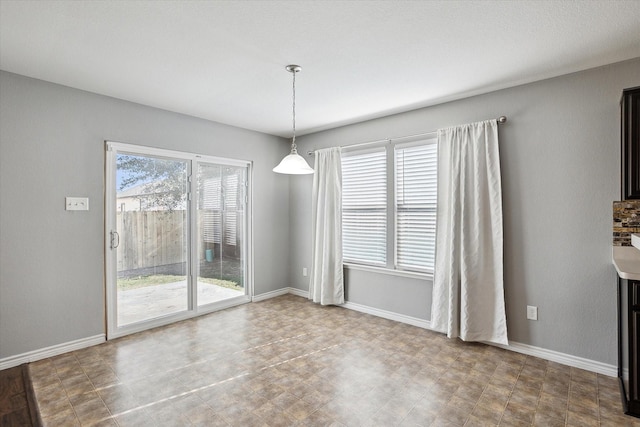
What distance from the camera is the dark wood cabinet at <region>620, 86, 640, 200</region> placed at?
231 centimetres

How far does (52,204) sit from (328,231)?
312 centimetres

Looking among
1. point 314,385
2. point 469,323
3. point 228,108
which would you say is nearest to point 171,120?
point 228,108

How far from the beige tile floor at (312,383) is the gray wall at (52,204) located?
1.35 ft

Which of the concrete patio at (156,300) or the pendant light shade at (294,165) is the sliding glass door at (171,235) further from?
the pendant light shade at (294,165)

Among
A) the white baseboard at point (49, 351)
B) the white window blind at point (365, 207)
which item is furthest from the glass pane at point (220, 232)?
the white window blind at point (365, 207)

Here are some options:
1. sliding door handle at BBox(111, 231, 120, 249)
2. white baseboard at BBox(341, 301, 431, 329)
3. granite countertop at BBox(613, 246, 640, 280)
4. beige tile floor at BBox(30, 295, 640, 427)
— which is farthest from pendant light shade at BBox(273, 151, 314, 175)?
granite countertop at BBox(613, 246, 640, 280)

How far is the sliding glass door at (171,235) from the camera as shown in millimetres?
3520

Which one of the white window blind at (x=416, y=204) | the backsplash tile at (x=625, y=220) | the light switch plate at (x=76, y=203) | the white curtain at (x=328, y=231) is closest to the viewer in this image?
the backsplash tile at (x=625, y=220)

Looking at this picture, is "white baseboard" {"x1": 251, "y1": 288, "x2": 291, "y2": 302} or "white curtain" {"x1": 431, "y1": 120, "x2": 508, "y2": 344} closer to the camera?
"white curtain" {"x1": 431, "y1": 120, "x2": 508, "y2": 344}

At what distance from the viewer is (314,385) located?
8.23 feet

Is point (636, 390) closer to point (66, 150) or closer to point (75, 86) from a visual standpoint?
point (66, 150)

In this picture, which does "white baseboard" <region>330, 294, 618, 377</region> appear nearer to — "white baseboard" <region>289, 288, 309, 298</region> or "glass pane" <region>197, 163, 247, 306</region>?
"white baseboard" <region>289, 288, 309, 298</region>

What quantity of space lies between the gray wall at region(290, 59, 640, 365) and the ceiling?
0.71ft

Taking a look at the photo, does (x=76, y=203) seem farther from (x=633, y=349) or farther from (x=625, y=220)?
(x=625, y=220)
